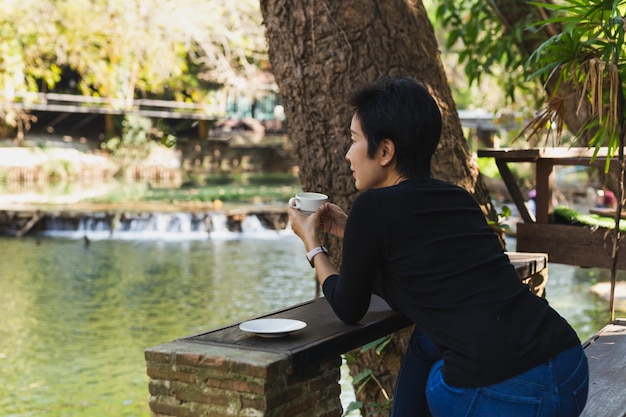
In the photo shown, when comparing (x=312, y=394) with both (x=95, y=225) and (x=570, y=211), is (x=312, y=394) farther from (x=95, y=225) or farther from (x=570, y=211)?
(x=95, y=225)

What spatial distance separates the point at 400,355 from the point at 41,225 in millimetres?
13587

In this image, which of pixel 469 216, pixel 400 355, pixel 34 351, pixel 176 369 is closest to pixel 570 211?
pixel 400 355

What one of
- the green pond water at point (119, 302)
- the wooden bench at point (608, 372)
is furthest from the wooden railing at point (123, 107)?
the wooden bench at point (608, 372)

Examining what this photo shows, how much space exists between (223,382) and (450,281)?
55cm

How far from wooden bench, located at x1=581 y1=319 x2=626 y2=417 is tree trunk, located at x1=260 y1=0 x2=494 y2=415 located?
87 cm

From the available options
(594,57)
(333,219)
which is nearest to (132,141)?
(594,57)

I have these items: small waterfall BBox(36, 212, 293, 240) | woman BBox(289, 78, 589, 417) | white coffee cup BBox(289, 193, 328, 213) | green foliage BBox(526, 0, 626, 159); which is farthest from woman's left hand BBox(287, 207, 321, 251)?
small waterfall BBox(36, 212, 293, 240)

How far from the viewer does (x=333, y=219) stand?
258 centimetres

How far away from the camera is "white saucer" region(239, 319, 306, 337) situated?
209 cm

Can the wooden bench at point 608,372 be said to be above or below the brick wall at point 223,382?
below

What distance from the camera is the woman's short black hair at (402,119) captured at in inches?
83.4

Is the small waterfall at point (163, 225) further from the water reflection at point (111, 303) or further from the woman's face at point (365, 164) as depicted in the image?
the woman's face at point (365, 164)

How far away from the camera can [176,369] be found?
2.03 m

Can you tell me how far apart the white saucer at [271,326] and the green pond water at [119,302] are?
4.39 meters
